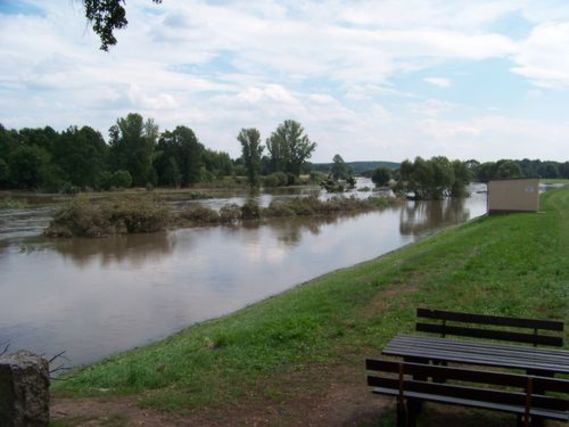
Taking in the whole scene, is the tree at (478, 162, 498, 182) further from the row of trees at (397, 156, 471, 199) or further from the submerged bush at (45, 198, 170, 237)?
the submerged bush at (45, 198, 170, 237)

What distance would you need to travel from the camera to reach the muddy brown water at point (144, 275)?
593 inches

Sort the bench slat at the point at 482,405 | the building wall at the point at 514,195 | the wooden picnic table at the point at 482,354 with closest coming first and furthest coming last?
the bench slat at the point at 482,405, the wooden picnic table at the point at 482,354, the building wall at the point at 514,195

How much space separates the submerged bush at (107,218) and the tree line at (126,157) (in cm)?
4527

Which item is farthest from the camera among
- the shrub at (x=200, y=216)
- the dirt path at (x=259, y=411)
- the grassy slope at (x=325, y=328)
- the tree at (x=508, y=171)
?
the tree at (x=508, y=171)

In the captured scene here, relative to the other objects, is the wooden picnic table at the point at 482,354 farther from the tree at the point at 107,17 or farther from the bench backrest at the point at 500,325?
the tree at the point at 107,17

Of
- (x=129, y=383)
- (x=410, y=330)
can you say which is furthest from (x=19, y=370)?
(x=410, y=330)

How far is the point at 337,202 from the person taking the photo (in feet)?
195

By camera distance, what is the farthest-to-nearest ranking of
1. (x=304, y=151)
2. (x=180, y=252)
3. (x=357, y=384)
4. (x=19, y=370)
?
1. (x=304, y=151)
2. (x=180, y=252)
3. (x=357, y=384)
4. (x=19, y=370)

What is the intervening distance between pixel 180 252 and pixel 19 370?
24379 millimetres

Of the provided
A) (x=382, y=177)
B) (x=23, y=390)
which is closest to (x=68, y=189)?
(x=382, y=177)

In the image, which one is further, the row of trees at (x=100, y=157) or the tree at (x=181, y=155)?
the tree at (x=181, y=155)

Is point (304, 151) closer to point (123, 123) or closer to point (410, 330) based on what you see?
point (123, 123)

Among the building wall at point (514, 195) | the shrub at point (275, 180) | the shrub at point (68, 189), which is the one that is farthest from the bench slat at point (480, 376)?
the shrub at point (275, 180)

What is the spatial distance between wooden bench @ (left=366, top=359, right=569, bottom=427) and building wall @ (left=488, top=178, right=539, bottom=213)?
3066 centimetres
